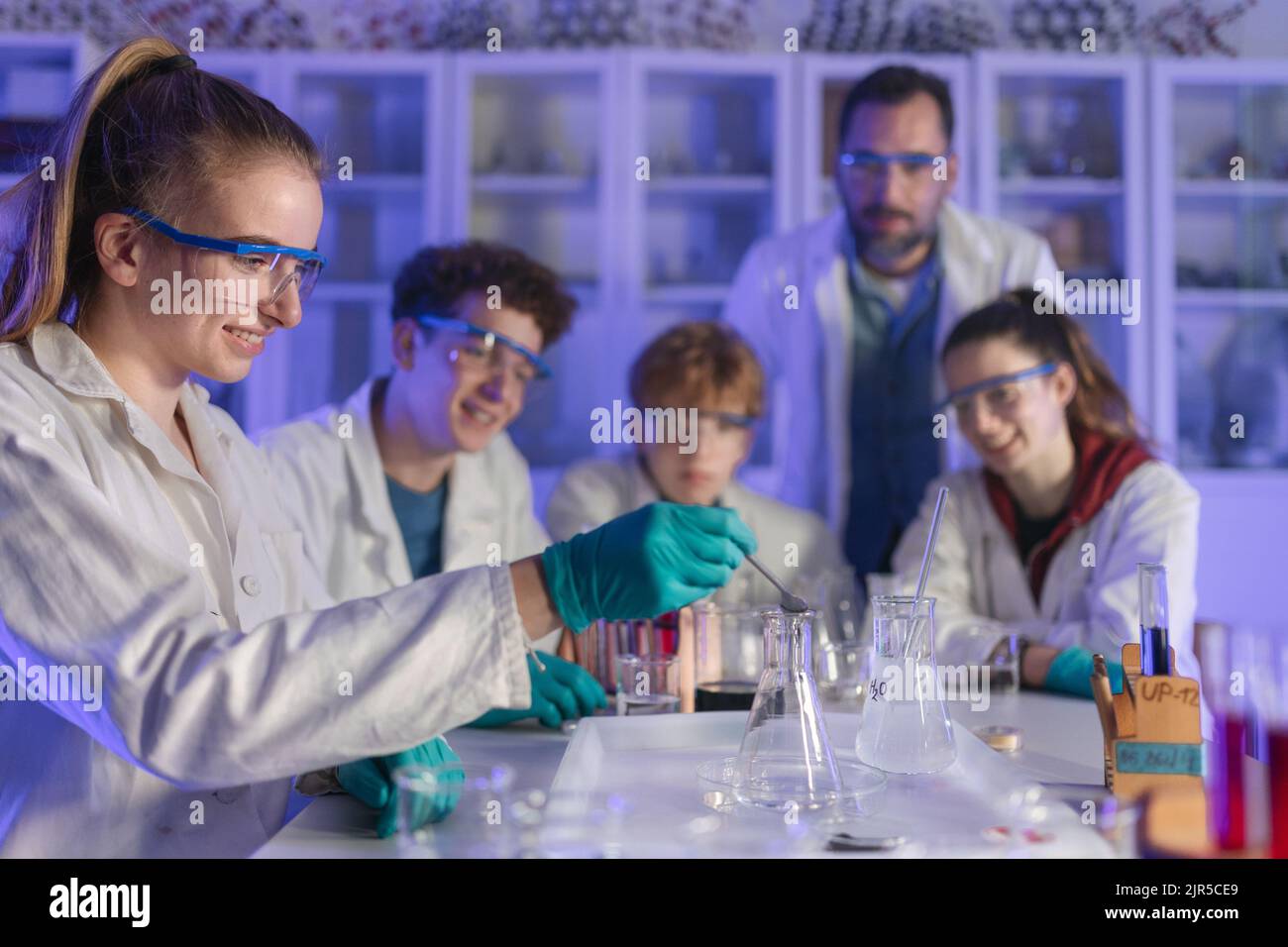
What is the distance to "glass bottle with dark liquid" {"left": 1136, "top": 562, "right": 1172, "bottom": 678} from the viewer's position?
1.11 metres

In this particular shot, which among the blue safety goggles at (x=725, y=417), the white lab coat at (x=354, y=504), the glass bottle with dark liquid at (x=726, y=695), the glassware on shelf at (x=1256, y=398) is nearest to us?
the glass bottle with dark liquid at (x=726, y=695)

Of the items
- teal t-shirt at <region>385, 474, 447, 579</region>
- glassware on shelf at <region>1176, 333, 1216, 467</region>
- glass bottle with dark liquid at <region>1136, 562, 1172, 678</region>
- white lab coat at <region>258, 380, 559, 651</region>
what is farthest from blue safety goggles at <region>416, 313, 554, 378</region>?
glassware on shelf at <region>1176, 333, 1216, 467</region>

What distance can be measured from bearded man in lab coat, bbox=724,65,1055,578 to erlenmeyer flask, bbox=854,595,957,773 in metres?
2.19

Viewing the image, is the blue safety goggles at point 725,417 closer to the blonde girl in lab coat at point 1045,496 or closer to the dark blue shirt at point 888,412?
the blonde girl in lab coat at point 1045,496

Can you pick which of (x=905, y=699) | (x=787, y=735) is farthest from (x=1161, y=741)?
(x=787, y=735)

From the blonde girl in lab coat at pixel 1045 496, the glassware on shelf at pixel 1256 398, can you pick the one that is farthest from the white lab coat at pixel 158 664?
the glassware on shelf at pixel 1256 398

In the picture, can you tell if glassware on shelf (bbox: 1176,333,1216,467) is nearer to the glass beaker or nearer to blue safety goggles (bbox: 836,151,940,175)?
blue safety goggles (bbox: 836,151,940,175)

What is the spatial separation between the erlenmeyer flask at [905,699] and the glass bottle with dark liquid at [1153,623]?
8.5 inches

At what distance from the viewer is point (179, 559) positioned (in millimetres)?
1076

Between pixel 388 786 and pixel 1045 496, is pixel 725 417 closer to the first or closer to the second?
pixel 1045 496

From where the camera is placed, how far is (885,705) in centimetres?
123

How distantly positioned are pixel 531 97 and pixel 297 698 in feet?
10.9

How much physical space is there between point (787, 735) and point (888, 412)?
7.93ft

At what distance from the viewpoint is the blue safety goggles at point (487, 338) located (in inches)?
94.0
